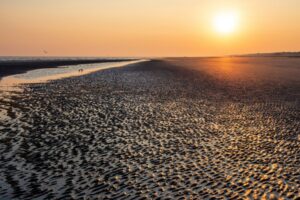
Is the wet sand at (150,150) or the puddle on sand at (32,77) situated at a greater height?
the puddle on sand at (32,77)

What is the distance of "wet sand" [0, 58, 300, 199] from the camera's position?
11.9 meters

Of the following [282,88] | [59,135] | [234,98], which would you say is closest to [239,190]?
[59,135]

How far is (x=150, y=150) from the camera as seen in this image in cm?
1705

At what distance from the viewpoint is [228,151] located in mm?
16844

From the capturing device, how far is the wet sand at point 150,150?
11.9 meters

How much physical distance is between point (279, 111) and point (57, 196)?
21849mm

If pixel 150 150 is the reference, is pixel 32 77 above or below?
above

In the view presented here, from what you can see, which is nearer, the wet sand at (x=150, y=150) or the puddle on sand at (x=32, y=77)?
the wet sand at (x=150, y=150)

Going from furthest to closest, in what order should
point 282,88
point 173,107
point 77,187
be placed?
point 282,88 → point 173,107 → point 77,187

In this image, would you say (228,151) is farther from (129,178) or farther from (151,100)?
(151,100)

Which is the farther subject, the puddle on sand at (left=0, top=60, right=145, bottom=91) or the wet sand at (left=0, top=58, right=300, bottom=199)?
the puddle on sand at (left=0, top=60, right=145, bottom=91)

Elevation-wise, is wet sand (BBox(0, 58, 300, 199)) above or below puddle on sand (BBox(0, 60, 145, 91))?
below

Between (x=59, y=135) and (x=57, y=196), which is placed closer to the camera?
(x=57, y=196)

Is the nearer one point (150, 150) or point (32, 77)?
point (150, 150)
